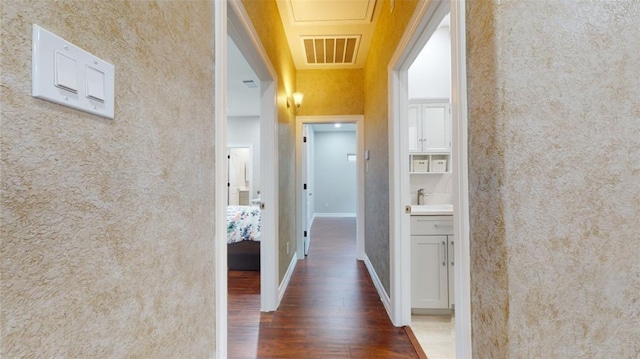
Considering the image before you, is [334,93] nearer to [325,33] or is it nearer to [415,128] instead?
[325,33]

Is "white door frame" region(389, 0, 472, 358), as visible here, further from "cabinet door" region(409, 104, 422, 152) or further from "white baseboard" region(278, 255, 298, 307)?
"white baseboard" region(278, 255, 298, 307)

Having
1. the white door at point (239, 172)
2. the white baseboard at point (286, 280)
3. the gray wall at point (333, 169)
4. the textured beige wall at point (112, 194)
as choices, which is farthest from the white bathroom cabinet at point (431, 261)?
the gray wall at point (333, 169)

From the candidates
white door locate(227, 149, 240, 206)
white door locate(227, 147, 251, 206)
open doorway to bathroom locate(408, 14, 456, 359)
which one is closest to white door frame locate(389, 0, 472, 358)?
open doorway to bathroom locate(408, 14, 456, 359)

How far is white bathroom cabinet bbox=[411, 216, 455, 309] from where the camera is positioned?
230 centimetres

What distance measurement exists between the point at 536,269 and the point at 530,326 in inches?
7.3

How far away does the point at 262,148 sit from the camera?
2359 mm

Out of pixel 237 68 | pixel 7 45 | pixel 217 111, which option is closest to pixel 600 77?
pixel 217 111

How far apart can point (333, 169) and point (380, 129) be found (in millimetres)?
5505

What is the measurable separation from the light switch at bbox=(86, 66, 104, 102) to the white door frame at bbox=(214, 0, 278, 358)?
0.54 meters

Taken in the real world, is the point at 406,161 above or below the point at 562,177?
above

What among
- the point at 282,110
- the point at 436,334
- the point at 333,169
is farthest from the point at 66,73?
the point at 333,169

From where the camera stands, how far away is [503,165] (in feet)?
2.86

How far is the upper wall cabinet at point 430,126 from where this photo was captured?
2939mm

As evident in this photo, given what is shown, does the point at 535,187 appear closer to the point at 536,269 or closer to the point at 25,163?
the point at 536,269
